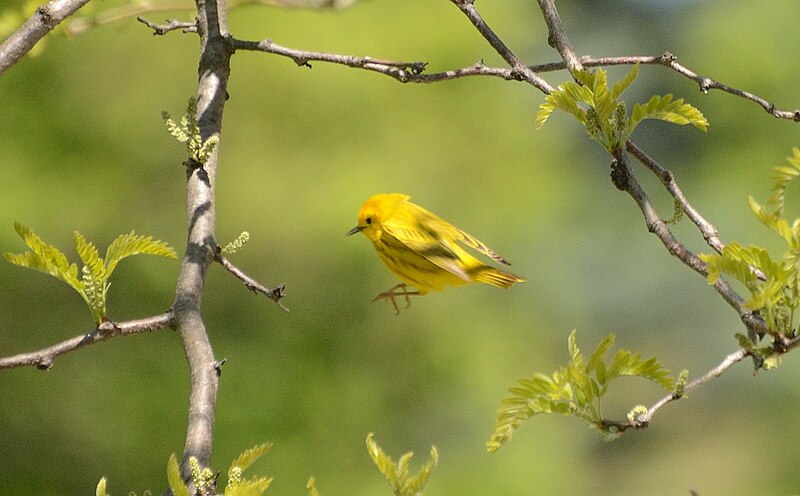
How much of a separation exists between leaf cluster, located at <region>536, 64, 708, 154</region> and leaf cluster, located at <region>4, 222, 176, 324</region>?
0.45m

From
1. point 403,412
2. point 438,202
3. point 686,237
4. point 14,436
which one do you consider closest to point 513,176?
point 438,202

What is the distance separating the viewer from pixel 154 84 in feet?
19.4

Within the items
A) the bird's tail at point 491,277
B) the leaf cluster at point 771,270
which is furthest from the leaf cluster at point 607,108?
the bird's tail at point 491,277

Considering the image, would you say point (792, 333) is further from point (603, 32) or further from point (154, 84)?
point (603, 32)

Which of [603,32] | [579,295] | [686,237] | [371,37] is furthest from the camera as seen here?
[603,32]

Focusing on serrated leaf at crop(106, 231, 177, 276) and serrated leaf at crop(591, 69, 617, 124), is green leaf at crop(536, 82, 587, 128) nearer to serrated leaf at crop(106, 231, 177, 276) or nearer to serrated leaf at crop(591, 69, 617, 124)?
serrated leaf at crop(591, 69, 617, 124)

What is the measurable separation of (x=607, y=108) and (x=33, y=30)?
609 mm

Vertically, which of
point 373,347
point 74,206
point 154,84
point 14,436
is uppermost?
point 154,84

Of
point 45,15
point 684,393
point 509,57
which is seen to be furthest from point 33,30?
point 684,393

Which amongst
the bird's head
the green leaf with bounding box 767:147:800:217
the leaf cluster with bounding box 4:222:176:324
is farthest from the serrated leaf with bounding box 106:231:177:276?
the bird's head

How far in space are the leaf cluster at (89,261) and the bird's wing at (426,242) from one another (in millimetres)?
600

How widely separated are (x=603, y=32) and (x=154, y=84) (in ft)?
22.3

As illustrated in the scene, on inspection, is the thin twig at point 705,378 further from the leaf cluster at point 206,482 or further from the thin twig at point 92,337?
the thin twig at point 92,337

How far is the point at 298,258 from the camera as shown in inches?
225
